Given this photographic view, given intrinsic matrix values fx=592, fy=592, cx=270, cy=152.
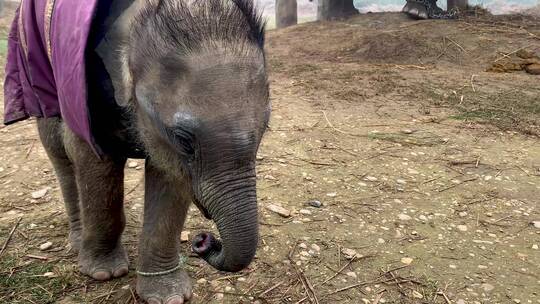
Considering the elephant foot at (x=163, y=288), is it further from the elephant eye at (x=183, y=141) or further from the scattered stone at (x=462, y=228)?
the scattered stone at (x=462, y=228)

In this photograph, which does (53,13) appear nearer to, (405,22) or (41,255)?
(41,255)

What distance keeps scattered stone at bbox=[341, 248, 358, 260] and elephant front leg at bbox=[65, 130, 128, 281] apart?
1.13m

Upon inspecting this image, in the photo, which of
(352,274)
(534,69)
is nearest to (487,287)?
(352,274)

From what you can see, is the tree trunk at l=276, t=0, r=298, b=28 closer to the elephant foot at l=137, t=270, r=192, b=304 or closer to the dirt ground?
the dirt ground

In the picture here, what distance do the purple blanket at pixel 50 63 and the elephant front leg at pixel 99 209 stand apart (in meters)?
0.18

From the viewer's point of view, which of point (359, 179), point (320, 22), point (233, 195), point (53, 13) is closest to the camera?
point (233, 195)

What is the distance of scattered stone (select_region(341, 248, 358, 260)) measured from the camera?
3100 mm

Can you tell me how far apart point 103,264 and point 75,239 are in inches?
14.6

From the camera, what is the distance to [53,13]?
2.35 metres

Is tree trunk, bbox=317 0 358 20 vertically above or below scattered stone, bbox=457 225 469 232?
below

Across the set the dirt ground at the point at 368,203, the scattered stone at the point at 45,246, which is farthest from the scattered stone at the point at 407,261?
the scattered stone at the point at 45,246

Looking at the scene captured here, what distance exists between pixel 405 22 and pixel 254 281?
7.89m

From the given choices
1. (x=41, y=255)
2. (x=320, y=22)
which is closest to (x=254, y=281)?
(x=41, y=255)

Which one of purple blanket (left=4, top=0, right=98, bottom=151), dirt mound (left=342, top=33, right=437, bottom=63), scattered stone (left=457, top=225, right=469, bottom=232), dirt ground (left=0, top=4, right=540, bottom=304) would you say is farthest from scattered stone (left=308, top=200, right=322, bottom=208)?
→ dirt mound (left=342, top=33, right=437, bottom=63)
